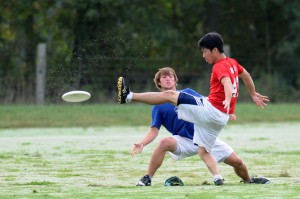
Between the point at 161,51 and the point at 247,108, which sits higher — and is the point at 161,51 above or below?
above

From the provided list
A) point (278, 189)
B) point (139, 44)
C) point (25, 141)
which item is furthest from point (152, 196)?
point (139, 44)

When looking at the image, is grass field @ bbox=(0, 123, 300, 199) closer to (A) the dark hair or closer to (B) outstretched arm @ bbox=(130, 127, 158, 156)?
(B) outstretched arm @ bbox=(130, 127, 158, 156)

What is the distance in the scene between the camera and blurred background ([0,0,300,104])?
30578 mm

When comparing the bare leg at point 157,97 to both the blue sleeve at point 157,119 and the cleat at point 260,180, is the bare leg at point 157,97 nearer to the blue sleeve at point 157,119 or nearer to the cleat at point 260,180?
the blue sleeve at point 157,119

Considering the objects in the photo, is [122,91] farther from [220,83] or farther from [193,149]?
[193,149]

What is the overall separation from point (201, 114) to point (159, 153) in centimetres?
80

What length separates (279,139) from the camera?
18812 millimetres

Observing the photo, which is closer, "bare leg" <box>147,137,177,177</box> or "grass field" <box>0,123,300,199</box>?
"grass field" <box>0,123,300,199</box>

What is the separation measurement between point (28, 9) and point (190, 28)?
8172 millimetres

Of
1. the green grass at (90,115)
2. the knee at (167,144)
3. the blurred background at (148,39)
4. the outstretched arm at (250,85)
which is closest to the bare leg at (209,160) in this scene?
the knee at (167,144)

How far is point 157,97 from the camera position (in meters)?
10.6

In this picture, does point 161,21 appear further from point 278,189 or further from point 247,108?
point 278,189

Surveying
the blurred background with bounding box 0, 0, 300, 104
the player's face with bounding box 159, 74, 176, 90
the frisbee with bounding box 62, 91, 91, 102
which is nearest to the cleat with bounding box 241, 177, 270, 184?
the player's face with bounding box 159, 74, 176, 90

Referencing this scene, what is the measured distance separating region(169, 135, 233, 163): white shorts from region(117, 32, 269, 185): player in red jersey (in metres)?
0.17
